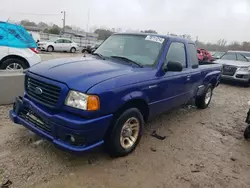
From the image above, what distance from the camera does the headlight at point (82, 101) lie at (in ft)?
9.49

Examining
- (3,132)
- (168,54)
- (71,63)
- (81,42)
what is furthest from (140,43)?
(81,42)

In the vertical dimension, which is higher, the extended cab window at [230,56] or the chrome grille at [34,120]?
the extended cab window at [230,56]

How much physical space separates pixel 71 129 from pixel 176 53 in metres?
2.79

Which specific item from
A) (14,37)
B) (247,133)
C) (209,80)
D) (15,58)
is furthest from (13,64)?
(247,133)

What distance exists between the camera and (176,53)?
15.5 ft

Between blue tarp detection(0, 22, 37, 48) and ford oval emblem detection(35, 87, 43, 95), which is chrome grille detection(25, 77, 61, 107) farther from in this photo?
blue tarp detection(0, 22, 37, 48)

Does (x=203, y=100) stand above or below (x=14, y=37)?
below

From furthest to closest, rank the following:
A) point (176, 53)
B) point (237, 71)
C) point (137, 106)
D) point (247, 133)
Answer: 1. point (237, 71)
2. point (247, 133)
3. point (176, 53)
4. point (137, 106)

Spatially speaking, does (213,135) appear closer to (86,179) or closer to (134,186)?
(134,186)

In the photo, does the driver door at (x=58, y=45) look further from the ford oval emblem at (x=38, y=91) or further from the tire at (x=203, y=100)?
the ford oval emblem at (x=38, y=91)

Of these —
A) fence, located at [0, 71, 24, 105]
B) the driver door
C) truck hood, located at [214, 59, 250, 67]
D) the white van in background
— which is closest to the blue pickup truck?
fence, located at [0, 71, 24, 105]

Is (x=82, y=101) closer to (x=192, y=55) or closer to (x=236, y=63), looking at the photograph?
(x=192, y=55)

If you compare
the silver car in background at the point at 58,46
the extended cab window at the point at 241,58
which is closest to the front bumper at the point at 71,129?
the extended cab window at the point at 241,58

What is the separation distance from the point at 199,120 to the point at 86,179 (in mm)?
3660
